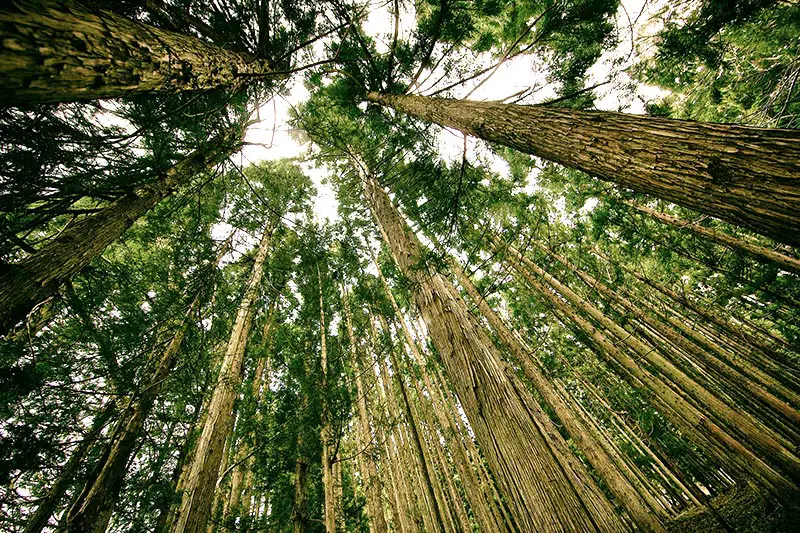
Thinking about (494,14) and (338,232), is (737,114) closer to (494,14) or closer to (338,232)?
(494,14)

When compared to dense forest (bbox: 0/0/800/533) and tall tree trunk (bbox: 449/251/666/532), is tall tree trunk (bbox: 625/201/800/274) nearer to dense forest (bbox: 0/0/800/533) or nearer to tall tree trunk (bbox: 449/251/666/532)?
dense forest (bbox: 0/0/800/533)

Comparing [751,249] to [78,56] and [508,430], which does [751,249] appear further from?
[78,56]

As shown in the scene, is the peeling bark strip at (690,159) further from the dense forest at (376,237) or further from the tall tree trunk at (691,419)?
the tall tree trunk at (691,419)

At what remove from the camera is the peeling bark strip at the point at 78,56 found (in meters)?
1.08

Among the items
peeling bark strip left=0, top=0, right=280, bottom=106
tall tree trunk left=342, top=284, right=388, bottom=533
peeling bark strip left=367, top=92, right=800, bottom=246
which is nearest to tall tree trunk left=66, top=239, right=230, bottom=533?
peeling bark strip left=0, top=0, right=280, bottom=106

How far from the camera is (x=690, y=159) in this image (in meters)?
1.26

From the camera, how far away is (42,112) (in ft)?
7.82

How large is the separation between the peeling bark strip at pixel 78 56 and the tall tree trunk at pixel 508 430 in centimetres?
226

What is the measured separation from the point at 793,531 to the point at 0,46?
28.0 feet

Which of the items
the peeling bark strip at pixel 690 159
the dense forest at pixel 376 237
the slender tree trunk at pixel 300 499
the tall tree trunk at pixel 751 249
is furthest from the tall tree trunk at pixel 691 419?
the slender tree trunk at pixel 300 499

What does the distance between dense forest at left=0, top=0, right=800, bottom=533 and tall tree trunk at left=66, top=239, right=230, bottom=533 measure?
3 cm

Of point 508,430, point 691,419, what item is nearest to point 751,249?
point 691,419

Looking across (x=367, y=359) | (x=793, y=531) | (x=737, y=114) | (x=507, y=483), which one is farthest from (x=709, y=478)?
(x=507, y=483)

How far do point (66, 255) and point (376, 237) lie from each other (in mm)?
6038
